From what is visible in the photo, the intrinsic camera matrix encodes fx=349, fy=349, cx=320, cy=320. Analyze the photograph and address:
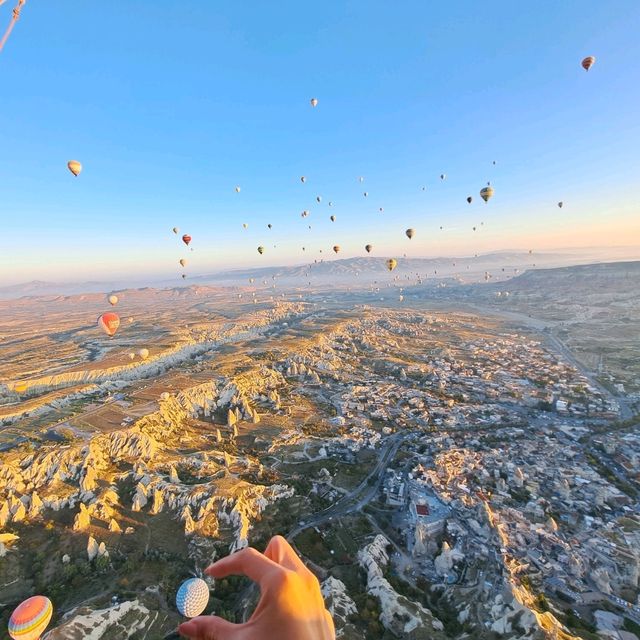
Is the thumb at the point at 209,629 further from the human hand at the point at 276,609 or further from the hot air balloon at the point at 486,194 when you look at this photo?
the hot air balloon at the point at 486,194

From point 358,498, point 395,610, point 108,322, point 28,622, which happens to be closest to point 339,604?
point 395,610

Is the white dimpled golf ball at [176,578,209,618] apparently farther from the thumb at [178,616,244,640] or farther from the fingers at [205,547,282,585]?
the fingers at [205,547,282,585]

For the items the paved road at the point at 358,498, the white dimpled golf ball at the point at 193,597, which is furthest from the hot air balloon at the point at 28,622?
the paved road at the point at 358,498

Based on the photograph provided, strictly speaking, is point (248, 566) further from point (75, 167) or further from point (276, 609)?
point (75, 167)

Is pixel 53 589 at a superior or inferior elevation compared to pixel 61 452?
inferior

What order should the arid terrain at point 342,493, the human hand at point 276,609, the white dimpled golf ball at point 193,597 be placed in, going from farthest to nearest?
the arid terrain at point 342,493 → the white dimpled golf ball at point 193,597 → the human hand at point 276,609

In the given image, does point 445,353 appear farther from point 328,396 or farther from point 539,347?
point 328,396

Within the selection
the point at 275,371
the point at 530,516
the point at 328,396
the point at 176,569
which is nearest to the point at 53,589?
the point at 176,569
